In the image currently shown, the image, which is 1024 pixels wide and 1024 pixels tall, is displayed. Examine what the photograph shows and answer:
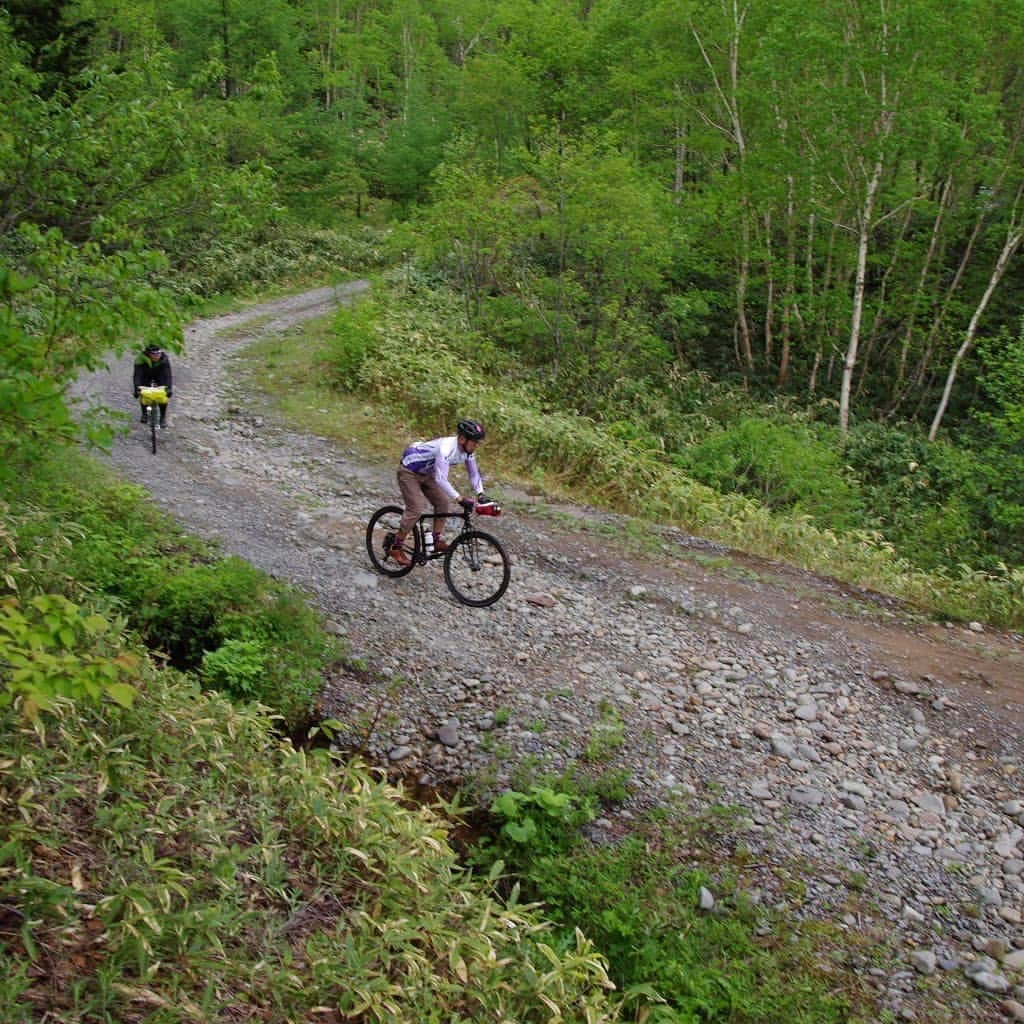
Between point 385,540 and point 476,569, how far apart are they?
48.3 inches

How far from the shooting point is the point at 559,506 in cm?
1264

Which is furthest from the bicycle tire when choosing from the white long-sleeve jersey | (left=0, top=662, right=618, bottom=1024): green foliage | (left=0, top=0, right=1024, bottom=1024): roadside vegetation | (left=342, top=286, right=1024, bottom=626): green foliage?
(left=342, top=286, right=1024, bottom=626): green foliage

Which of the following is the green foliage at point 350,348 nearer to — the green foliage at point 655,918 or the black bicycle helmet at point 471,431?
the black bicycle helmet at point 471,431

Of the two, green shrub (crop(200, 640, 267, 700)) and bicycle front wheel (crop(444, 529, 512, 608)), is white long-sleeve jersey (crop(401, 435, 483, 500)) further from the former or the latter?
green shrub (crop(200, 640, 267, 700))

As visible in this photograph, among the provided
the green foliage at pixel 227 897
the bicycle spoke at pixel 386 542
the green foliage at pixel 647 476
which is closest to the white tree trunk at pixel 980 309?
the green foliage at pixel 647 476

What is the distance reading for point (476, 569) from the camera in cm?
912

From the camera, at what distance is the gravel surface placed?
607cm

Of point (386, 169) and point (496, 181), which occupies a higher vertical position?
point (386, 169)

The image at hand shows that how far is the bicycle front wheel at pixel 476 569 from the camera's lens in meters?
9.04

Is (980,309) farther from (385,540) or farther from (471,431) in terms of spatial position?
(385,540)

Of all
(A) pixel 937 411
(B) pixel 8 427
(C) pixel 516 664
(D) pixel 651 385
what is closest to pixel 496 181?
(D) pixel 651 385

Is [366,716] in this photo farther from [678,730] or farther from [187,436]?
[187,436]

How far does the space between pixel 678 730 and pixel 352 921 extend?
3843 mm

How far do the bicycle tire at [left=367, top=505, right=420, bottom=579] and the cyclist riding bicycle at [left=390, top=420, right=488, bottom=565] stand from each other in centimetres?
17
